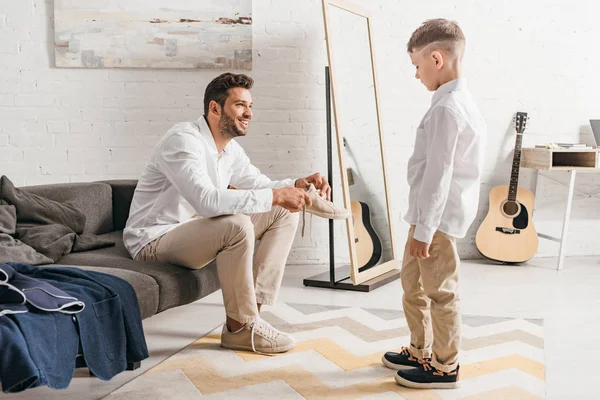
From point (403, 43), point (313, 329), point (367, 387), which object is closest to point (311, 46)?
point (403, 43)

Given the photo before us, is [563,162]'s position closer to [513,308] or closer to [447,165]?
[513,308]

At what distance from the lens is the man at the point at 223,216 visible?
9.30 feet

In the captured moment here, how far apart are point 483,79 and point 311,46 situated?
120 centimetres

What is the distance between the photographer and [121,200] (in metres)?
3.63

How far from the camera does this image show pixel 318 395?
250 centimetres

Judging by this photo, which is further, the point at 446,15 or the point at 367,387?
the point at 446,15

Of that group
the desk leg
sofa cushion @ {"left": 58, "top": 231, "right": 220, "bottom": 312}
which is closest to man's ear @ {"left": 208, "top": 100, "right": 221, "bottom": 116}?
sofa cushion @ {"left": 58, "top": 231, "right": 220, "bottom": 312}

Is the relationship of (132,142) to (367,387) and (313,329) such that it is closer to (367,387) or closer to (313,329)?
(313,329)

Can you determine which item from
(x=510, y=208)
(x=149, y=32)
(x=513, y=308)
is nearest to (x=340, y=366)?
(x=513, y=308)

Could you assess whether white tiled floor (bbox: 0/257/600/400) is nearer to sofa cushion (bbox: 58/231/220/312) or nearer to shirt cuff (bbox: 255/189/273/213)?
sofa cushion (bbox: 58/231/220/312)

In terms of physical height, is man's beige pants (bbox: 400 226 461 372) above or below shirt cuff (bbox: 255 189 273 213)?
below

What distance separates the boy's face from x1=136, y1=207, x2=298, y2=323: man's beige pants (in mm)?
872

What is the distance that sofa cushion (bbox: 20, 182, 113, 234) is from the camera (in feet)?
11.0

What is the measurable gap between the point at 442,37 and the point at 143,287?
4.36ft
